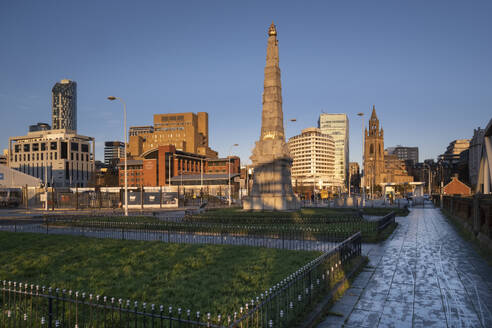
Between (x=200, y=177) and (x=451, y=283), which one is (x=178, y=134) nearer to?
(x=200, y=177)

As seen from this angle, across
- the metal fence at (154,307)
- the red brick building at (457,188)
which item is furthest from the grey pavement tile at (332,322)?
the red brick building at (457,188)

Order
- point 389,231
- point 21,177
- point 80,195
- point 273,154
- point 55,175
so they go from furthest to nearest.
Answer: point 55,175 < point 21,177 < point 80,195 < point 273,154 < point 389,231

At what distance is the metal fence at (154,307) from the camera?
587 cm

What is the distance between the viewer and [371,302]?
8484mm

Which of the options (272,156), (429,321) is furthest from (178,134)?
(429,321)

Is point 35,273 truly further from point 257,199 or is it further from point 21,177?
point 21,177

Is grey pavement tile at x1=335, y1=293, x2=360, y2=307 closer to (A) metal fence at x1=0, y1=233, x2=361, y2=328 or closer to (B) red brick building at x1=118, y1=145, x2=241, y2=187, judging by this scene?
(A) metal fence at x1=0, y1=233, x2=361, y2=328

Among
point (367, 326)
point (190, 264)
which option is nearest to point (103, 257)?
point (190, 264)

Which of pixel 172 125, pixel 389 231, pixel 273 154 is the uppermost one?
pixel 172 125

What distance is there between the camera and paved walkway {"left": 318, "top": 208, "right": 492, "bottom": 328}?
7.39m

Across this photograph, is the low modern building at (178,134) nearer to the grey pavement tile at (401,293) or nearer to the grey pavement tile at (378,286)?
the grey pavement tile at (378,286)

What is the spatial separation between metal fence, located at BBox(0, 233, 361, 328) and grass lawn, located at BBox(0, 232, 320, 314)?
527 mm

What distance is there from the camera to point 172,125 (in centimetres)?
19462

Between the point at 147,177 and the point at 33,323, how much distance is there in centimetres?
12052
